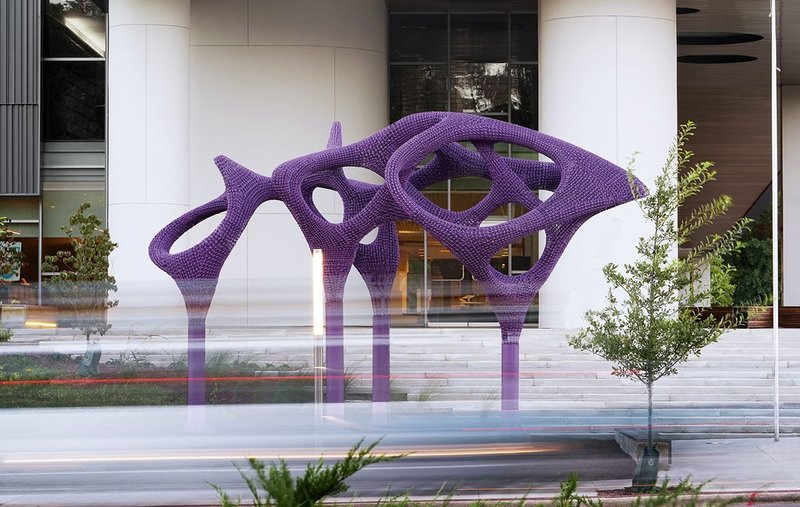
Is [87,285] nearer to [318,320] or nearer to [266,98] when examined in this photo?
[318,320]

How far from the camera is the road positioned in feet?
36.1

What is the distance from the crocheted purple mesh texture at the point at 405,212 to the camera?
13.9 meters

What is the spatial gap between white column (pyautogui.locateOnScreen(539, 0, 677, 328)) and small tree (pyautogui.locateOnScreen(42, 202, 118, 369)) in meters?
8.83

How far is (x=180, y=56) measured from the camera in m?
24.4

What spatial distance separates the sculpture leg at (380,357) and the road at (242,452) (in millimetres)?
1175

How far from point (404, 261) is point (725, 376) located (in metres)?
11.1

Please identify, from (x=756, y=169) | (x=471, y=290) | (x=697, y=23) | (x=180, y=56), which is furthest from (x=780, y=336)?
(x=756, y=169)

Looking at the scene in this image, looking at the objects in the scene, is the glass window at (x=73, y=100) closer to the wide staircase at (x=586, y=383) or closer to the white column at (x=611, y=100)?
the white column at (x=611, y=100)

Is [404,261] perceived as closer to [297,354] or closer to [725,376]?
[725,376]

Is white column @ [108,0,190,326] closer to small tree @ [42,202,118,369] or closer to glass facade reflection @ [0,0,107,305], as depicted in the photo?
small tree @ [42,202,118,369]

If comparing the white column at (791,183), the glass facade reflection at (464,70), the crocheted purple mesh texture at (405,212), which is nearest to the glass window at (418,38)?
the glass facade reflection at (464,70)

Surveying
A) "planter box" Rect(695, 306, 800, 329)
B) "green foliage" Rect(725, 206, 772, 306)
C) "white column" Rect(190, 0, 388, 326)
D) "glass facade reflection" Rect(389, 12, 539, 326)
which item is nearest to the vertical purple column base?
"planter box" Rect(695, 306, 800, 329)

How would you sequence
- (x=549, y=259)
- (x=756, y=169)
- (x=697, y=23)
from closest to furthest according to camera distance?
1. (x=549, y=259)
2. (x=697, y=23)
3. (x=756, y=169)

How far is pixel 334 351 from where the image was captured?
1490 centimetres
